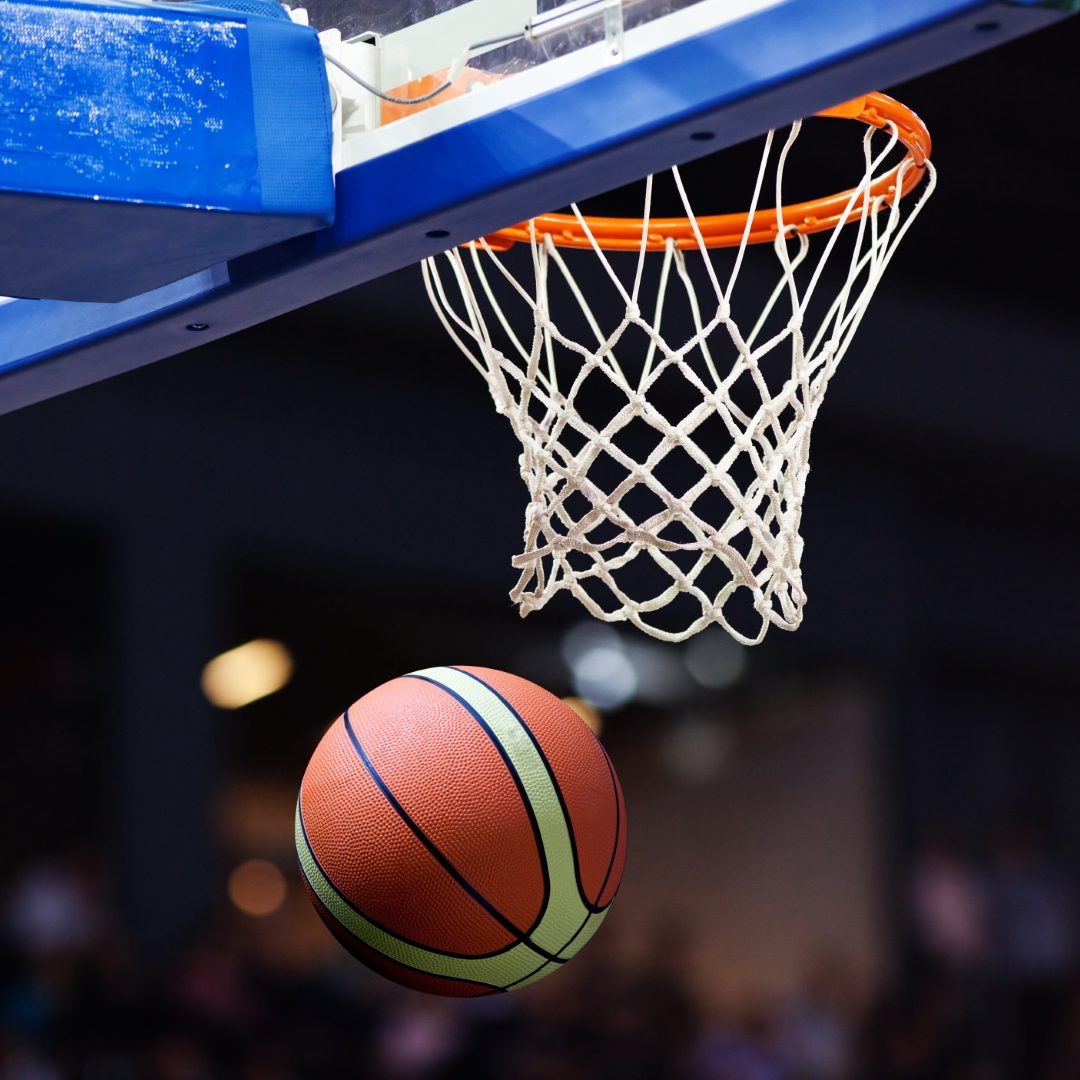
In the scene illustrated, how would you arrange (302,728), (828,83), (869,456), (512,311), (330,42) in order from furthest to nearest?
(869,456)
(302,728)
(512,311)
(330,42)
(828,83)

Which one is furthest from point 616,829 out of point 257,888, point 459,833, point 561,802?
point 257,888

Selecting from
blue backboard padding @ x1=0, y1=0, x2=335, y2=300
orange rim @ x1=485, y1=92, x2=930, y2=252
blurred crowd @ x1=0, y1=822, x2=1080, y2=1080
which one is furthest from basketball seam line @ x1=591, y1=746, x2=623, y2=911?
blurred crowd @ x1=0, y1=822, x2=1080, y2=1080

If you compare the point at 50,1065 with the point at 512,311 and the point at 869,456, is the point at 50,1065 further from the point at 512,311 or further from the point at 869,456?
the point at 869,456

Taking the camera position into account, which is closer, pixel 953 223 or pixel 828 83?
pixel 828 83

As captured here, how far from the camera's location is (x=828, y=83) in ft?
4.83

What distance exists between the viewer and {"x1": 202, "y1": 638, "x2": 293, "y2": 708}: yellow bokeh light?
557 cm

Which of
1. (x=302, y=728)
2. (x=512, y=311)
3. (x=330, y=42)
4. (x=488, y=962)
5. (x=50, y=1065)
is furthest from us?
(x=302, y=728)

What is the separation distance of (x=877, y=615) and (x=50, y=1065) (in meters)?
3.31

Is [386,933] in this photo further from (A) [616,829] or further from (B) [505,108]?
(B) [505,108]

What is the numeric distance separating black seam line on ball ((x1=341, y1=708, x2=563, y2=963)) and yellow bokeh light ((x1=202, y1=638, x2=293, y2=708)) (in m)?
3.43

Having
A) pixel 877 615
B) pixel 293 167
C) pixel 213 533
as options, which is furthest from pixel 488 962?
pixel 877 615

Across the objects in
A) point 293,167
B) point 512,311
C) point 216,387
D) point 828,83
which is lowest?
point 216,387

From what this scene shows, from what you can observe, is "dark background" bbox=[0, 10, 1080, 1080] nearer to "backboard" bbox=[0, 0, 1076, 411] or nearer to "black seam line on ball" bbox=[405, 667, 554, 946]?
"black seam line on ball" bbox=[405, 667, 554, 946]

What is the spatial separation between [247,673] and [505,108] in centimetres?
424
